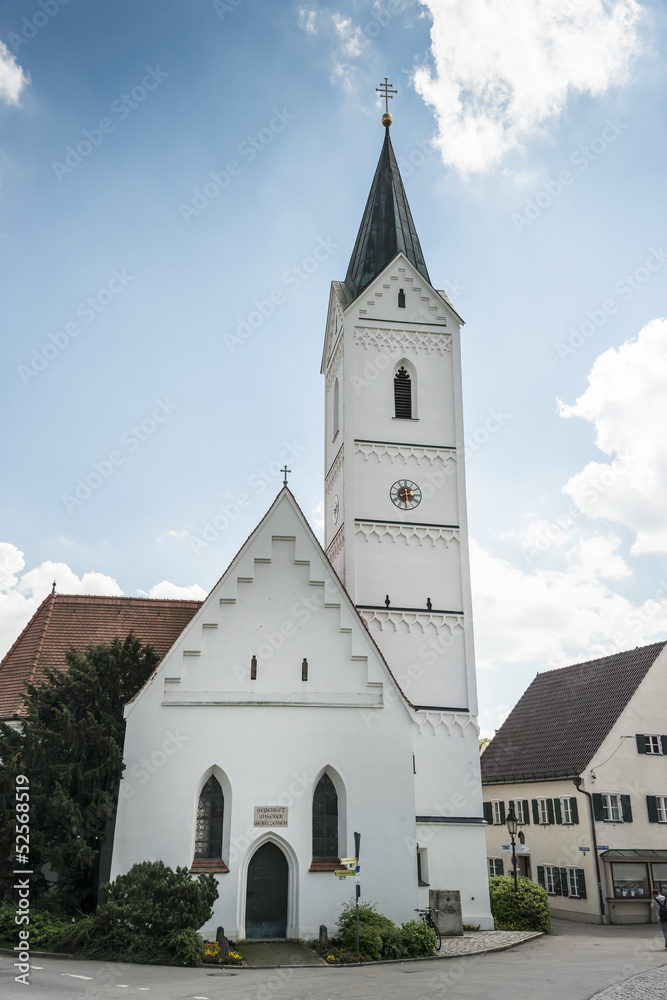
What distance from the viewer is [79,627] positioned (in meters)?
26.8

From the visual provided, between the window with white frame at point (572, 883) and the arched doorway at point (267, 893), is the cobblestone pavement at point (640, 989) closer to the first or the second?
the arched doorway at point (267, 893)

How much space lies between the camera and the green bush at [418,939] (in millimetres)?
18219

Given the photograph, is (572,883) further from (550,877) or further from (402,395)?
(402,395)

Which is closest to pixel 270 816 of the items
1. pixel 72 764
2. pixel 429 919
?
pixel 429 919

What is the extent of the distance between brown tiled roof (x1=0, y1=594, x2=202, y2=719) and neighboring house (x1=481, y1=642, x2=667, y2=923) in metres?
14.1

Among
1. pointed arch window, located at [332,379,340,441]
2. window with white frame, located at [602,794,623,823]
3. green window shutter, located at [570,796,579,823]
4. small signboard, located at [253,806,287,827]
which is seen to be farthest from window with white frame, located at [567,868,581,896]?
pointed arch window, located at [332,379,340,441]

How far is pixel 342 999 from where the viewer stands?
12.6 m

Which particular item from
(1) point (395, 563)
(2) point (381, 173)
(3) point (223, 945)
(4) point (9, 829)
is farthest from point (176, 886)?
(2) point (381, 173)

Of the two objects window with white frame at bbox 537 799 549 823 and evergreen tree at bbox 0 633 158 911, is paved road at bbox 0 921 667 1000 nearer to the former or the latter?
evergreen tree at bbox 0 633 158 911

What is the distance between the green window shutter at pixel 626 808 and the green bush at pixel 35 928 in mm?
20097

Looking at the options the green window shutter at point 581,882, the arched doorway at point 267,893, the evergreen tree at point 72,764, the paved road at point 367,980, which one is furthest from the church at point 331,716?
the green window shutter at point 581,882

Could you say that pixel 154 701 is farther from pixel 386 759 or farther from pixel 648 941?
pixel 648 941

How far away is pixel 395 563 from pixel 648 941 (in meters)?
12.6

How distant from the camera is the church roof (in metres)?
31.8
